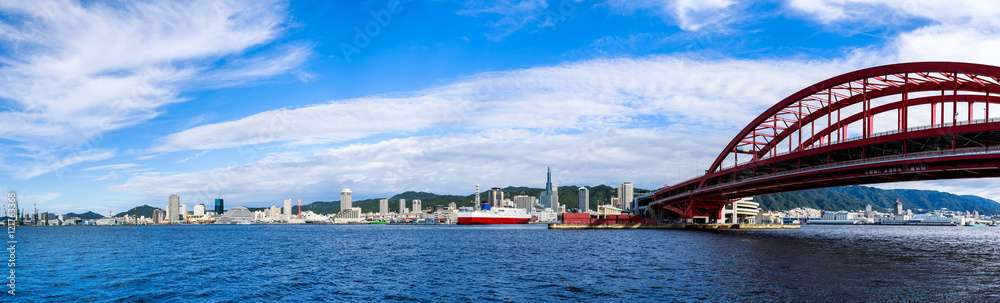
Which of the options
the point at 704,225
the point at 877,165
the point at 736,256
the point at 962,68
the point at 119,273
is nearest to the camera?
the point at 119,273

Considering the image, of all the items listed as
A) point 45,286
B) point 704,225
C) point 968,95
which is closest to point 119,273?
point 45,286

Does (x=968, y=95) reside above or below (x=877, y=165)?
above

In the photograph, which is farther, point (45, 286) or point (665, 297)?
point (45, 286)

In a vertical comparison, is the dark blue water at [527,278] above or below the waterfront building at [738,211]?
above

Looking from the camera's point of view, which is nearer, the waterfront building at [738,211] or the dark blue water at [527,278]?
the dark blue water at [527,278]

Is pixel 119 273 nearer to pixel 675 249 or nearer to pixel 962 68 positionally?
pixel 675 249

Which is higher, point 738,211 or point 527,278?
point 527,278

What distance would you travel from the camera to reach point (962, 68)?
48.8 metres

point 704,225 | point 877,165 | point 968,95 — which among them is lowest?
point 704,225

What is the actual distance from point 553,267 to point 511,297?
38.5 ft

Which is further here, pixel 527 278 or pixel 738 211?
pixel 738 211

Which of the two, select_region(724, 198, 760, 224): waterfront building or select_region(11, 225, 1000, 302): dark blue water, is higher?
select_region(11, 225, 1000, 302): dark blue water

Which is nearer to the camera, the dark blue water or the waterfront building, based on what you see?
the dark blue water

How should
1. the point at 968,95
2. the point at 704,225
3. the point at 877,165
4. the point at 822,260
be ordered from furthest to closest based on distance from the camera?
the point at 704,225, the point at 968,95, the point at 877,165, the point at 822,260
